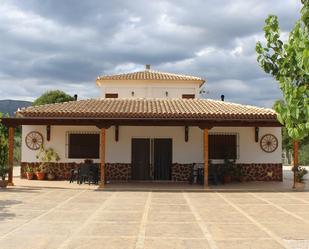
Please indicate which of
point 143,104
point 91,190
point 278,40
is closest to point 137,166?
point 143,104

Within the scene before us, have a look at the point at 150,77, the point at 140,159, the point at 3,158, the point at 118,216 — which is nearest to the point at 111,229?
the point at 118,216

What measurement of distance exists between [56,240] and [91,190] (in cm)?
724

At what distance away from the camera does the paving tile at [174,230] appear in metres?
7.38

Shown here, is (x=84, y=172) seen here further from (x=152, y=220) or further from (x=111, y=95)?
(x=111, y=95)

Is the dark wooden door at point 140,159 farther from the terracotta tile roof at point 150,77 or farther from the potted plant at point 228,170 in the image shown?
the terracotta tile roof at point 150,77

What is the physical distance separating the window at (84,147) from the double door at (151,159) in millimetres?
1601

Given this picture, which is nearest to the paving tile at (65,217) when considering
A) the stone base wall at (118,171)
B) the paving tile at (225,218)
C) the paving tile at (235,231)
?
the paving tile at (225,218)

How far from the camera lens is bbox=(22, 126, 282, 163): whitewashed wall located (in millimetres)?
17719

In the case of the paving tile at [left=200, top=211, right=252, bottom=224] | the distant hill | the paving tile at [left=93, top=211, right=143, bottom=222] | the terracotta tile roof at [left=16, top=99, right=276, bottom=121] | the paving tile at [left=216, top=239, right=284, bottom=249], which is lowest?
the paving tile at [left=216, top=239, right=284, bottom=249]

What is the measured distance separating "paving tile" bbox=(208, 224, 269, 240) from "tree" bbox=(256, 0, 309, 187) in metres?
3.01

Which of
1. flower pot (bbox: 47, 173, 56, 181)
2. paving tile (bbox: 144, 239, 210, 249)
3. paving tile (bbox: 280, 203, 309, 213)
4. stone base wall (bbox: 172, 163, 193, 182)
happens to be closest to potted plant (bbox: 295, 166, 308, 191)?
paving tile (bbox: 280, 203, 309, 213)

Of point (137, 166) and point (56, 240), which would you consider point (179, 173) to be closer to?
point (137, 166)

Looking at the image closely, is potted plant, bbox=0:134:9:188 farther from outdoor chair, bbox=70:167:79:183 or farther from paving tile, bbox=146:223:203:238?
paving tile, bbox=146:223:203:238

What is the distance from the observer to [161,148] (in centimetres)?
1786
